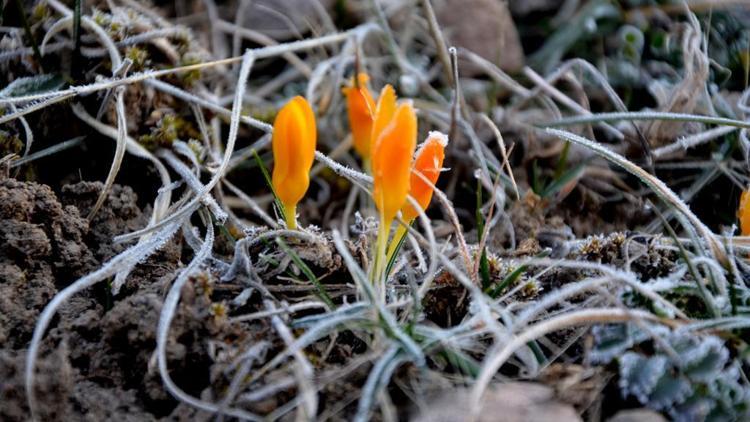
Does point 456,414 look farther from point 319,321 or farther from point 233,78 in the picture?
point 233,78

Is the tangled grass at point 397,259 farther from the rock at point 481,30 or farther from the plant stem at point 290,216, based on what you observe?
the rock at point 481,30

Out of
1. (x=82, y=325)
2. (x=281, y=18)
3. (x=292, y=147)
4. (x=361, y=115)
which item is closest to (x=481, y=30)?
(x=281, y=18)

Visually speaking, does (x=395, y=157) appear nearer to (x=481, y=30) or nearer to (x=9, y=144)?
(x=9, y=144)

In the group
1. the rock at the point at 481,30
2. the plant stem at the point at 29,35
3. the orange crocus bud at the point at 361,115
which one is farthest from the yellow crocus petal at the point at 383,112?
the rock at the point at 481,30

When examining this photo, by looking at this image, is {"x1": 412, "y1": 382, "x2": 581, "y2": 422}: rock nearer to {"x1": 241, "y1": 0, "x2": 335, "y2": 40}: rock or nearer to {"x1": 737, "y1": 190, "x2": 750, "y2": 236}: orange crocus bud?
{"x1": 737, "y1": 190, "x2": 750, "y2": 236}: orange crocus bud

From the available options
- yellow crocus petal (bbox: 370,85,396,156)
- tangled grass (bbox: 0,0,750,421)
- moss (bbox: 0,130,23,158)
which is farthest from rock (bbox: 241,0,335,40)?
yellow crocus petal (bbox: 370,85,396,156)

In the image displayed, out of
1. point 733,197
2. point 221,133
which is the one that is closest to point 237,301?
point 221,133
